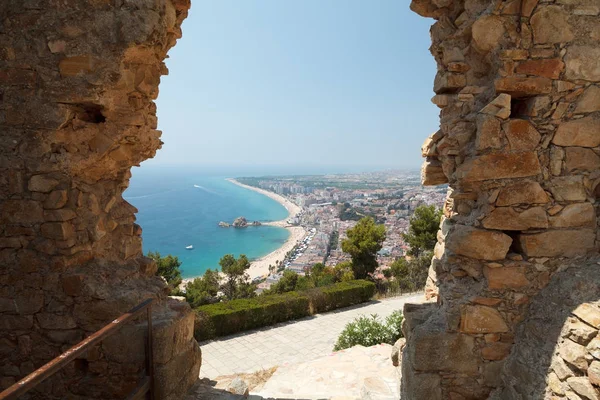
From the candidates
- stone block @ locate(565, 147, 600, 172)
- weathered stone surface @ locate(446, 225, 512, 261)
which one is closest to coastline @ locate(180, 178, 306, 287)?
weathered stone surface @ locate(446, 225, 512, 261)

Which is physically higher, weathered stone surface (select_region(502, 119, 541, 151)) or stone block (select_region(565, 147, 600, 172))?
weathered stone surface (select_region(502, 119, 541, 151))

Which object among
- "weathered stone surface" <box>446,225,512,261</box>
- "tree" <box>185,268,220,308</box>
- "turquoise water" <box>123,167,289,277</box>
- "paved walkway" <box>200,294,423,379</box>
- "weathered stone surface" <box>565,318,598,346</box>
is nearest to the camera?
"weathered stone surface" <box>565,318,598,346</box>

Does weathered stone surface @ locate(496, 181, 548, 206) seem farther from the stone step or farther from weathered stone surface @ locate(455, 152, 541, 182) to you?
the stone step

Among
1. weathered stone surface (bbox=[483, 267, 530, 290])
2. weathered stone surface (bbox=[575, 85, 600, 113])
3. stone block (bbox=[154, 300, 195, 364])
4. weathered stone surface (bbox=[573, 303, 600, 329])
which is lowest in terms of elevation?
stone block (bbox=[154, 300, 195, 364])

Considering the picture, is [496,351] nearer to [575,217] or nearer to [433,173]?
[575,217]

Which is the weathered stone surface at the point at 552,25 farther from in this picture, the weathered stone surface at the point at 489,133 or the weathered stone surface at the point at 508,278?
the weathered stone surface at the point at 508,278

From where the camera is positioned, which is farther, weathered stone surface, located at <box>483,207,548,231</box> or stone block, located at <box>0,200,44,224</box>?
stone block, located at <box>0,200,44,224</box>
